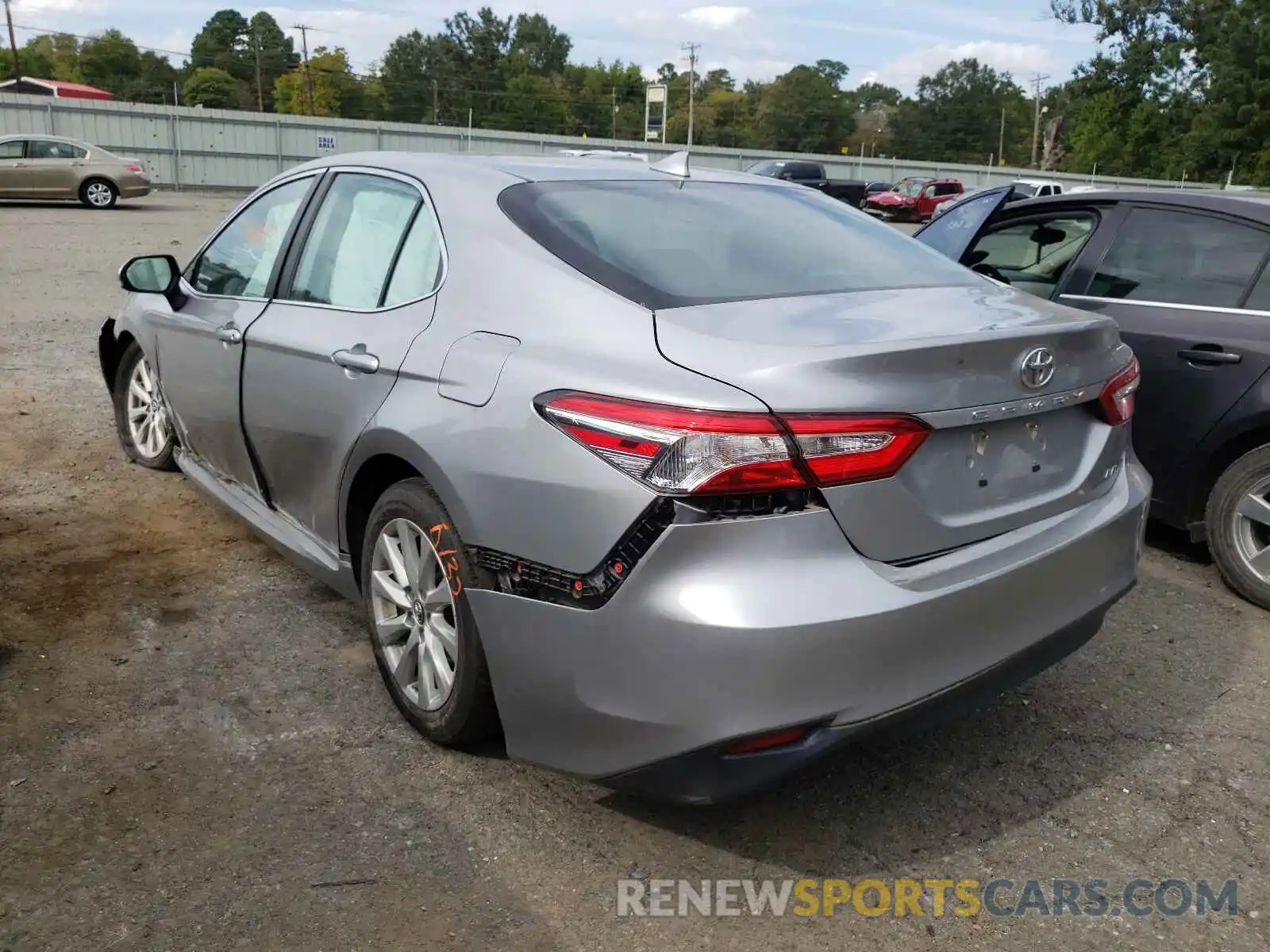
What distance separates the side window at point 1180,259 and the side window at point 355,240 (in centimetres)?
313

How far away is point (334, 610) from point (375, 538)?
41.1 inches

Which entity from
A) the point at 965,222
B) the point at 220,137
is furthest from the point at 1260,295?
the point at 220,137

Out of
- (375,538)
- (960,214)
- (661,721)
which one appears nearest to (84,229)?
(960,214)

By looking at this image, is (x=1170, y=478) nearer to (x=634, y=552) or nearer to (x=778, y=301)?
(x=778, y=301)

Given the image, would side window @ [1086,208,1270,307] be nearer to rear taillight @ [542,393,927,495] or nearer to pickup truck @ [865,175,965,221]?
rear taillight @ [542,393,927,495]

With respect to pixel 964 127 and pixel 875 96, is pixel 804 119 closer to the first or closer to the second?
pixel 964 127

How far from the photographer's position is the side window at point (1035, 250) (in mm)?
5156

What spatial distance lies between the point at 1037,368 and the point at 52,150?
84.7 ft

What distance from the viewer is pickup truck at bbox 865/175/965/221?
124 feet

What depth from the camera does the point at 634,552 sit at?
2.28 meters

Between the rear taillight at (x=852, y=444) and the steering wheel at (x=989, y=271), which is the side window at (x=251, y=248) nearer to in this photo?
the rear taillight at (x=852, y=444)

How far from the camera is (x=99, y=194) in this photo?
24469 millimetres

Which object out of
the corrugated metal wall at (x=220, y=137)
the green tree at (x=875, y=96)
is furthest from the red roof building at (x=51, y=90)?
the green tree at (x=875, y=96)

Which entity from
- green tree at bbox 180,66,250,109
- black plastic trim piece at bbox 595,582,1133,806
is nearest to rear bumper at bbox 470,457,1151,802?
black plastic trim piece at bbox 595,582,1133,806
